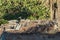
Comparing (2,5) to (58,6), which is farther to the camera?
(2,5)

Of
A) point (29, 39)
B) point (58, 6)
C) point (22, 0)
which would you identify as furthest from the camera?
point (22, 0)

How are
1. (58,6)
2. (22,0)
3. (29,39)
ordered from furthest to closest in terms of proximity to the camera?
(22,0) < (58,6) < (29,39)

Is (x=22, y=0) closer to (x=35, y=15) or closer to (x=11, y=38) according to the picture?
(x=35, y=15)

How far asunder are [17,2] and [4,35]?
9.10 m

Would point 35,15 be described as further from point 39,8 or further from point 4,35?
point 4,35

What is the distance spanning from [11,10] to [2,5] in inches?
20.2

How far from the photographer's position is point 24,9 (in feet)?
40.4

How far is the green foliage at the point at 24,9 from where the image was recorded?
11812 mm

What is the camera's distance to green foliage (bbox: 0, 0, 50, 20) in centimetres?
1181

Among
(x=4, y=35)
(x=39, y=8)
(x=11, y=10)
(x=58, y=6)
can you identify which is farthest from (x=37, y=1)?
(x=4, y=35)

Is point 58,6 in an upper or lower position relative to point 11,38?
lower

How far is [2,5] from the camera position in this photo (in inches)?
488

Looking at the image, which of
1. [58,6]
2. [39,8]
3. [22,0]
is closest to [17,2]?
[22,0]

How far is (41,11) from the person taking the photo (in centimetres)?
1202
